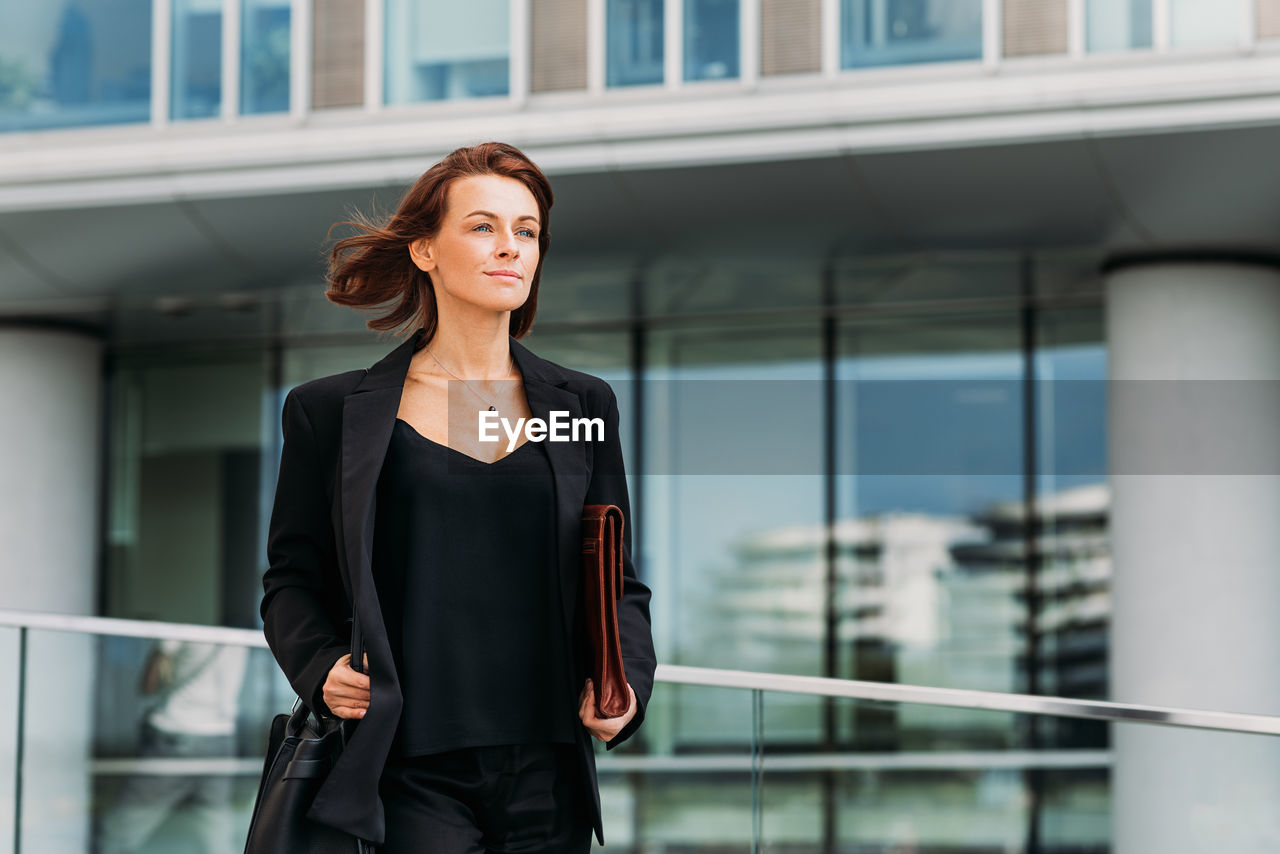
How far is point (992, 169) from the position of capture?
837 centimetres

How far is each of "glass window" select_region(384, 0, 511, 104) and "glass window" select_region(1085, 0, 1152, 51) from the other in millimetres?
3498

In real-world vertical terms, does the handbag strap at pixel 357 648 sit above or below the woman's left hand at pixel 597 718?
above

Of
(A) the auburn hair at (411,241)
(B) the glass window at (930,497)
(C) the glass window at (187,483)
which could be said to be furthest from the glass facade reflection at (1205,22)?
(C) the glass window at (187,483)

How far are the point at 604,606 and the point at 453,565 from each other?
0.24m

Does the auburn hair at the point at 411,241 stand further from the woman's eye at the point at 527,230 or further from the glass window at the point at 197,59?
the glass window at the point at 197,59

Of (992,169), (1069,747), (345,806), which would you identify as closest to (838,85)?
(992,169)

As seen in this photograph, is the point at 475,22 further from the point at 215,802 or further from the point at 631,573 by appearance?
the point at 631,573

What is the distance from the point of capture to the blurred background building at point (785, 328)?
7.95 m

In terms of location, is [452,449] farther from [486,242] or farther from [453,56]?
[453,56]

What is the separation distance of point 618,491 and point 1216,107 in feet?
21.2

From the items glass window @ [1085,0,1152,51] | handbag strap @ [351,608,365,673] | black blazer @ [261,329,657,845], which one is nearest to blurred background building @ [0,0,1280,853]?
glass window @ [1085,0,1152,51]

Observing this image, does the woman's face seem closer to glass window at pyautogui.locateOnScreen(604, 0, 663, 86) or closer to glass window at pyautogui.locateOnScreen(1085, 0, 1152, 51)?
glass window at pyautogui.locateOnScreen(1085, 0, 1152, 51)

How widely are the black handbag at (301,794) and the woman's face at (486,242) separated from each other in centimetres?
56

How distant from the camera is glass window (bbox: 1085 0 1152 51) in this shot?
8.06 meters
